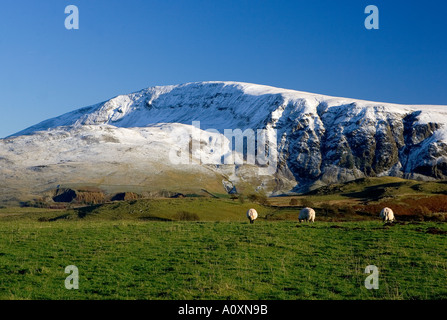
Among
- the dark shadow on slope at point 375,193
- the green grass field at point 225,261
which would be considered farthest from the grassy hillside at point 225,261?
the dark shadow on slope at point 375,193

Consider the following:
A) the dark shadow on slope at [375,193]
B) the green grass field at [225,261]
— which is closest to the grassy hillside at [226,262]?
the green grass field at [225,261]

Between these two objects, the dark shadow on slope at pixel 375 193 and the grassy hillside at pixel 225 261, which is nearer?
the grassy hillside at pixel 225 261

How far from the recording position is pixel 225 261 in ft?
86.5

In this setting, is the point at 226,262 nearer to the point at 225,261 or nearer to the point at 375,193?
the point at 225,261

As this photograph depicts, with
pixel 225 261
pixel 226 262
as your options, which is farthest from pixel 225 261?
pixel 226 262

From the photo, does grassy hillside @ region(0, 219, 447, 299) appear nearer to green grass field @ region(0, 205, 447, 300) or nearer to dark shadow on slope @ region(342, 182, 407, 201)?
green grass field @ region(0, 205, 447, 300)

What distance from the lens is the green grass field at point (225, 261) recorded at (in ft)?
69.4

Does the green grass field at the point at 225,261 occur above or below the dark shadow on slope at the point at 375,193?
below

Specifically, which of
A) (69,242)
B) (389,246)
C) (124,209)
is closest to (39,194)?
(124,209)

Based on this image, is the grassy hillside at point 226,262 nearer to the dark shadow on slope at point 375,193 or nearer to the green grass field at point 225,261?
the green grass field at point 225,261
